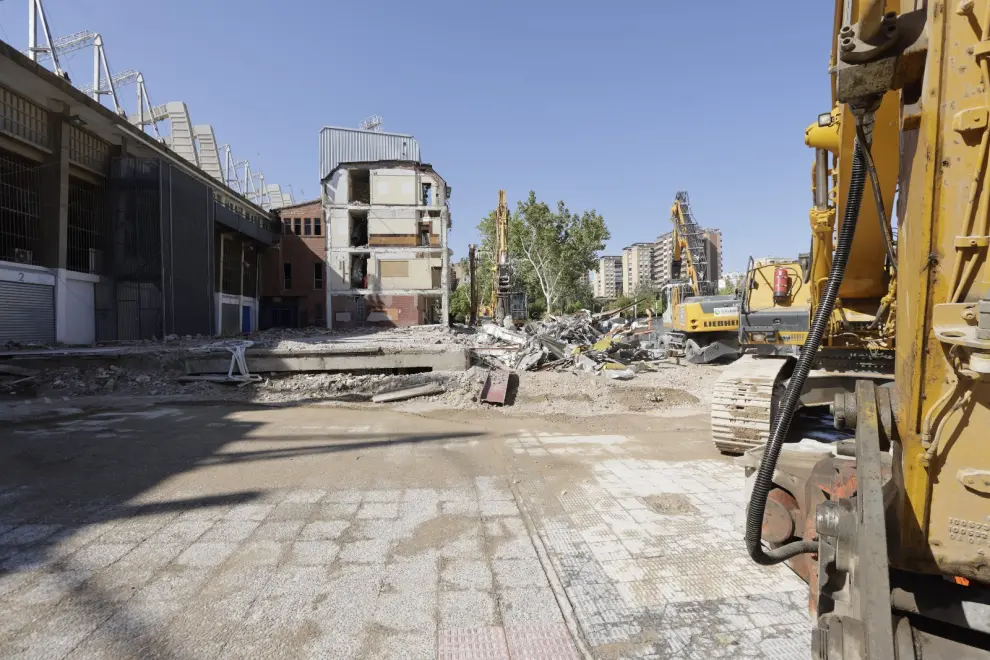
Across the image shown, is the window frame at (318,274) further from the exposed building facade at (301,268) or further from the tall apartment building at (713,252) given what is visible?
the tall apartment building at (713,252)

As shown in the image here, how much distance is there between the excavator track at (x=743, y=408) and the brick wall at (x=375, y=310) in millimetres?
28967

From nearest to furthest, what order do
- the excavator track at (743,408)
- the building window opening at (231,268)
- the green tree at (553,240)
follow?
the excavator track at (743,408) → the building window opening at (231,268) → the green tree at (553,240)

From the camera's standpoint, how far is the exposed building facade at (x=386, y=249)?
34031 millimetres

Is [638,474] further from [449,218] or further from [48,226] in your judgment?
[449,218]

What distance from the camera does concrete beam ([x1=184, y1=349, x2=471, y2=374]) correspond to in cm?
1144

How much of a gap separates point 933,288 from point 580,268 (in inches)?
1704

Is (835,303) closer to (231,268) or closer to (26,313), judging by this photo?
(26,313)

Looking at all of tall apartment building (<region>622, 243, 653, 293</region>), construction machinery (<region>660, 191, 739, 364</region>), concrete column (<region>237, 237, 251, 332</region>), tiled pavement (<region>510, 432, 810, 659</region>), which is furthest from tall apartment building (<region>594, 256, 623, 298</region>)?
tiled pavement (<region>510, 432, 810, 659</region>)

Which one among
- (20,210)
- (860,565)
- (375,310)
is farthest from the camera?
(375,310)

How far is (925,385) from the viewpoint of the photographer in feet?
5.54

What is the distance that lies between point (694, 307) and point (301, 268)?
2907 cm

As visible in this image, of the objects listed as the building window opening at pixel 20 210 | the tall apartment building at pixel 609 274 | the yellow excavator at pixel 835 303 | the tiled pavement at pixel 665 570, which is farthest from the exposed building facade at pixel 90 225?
the tall apartment building at pixel 609 274

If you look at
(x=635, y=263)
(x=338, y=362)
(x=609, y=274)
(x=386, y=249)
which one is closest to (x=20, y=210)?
(x=338, y=362)

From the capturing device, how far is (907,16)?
1.81 meters
